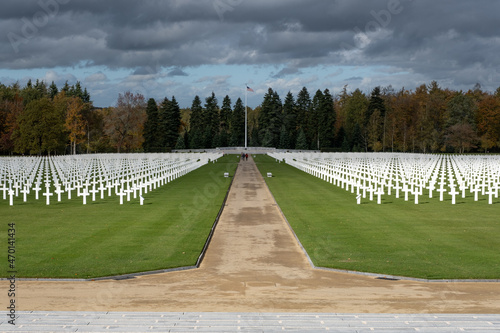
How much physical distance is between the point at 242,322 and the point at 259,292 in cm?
Result: 210

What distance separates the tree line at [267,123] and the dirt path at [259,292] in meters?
84.9

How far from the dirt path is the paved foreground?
74 centimetres

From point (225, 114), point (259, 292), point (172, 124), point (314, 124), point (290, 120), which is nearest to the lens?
point (259, 292)

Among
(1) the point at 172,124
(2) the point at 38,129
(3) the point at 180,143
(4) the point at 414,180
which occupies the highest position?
(1) the point at 172,124

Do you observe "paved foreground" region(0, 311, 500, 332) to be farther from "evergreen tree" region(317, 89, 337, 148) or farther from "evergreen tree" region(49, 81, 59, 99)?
"evergreen tree" region(49, 81, 59, 99)

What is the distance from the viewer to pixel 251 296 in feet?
30.6

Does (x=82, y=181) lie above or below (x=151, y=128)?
below

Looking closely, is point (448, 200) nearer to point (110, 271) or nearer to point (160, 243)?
point (160, 243)

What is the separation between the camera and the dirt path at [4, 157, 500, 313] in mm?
8703

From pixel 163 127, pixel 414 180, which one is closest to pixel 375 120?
pixel 163 127

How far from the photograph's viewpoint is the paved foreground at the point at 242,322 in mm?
7094

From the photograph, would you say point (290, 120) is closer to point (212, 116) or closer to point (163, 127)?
point (212, 116)

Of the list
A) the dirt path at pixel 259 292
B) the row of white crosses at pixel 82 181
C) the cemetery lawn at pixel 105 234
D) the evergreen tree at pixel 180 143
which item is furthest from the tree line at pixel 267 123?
the dirt path at pixel 259 292

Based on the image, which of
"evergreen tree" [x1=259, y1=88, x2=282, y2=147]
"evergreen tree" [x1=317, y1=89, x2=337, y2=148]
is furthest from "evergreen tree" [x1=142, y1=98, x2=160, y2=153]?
"evergreen tree" [x1=317, y1=89, x2=337, y2=148]
